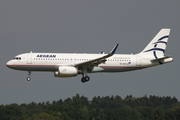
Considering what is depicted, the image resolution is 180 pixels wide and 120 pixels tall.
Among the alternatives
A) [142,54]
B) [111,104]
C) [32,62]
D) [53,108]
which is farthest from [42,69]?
[111,104]

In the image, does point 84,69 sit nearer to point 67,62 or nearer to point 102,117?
point 67,62

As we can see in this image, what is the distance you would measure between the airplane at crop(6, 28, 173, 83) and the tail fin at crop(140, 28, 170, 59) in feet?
1.00

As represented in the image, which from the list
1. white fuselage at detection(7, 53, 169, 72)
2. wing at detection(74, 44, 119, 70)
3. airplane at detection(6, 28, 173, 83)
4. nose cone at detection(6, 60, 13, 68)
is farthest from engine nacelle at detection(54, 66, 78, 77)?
nose cone at detection(6, 60, 13, 68)

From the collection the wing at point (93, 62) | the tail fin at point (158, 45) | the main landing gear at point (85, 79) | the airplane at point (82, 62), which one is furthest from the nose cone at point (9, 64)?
the tail fin at point (158, 45)

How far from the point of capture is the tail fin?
309 ft

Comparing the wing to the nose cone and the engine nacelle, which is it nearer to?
the engine nacelle

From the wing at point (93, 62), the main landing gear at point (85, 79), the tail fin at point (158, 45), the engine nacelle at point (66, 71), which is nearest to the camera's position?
the wing at point (93, 62)

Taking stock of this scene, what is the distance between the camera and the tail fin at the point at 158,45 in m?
94.1

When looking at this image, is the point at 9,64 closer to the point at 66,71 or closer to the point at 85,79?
the point at 66,71

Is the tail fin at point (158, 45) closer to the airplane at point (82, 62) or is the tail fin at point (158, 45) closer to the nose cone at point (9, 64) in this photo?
the airplane at point (82, 62)

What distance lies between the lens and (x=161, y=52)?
95125 millimetres

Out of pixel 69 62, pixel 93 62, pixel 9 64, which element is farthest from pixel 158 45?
pixel 9 64

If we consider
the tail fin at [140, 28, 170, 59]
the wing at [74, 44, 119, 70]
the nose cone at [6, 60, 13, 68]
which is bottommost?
the wing at [74, 44, 119, 70]

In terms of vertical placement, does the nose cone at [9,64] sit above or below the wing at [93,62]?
above
